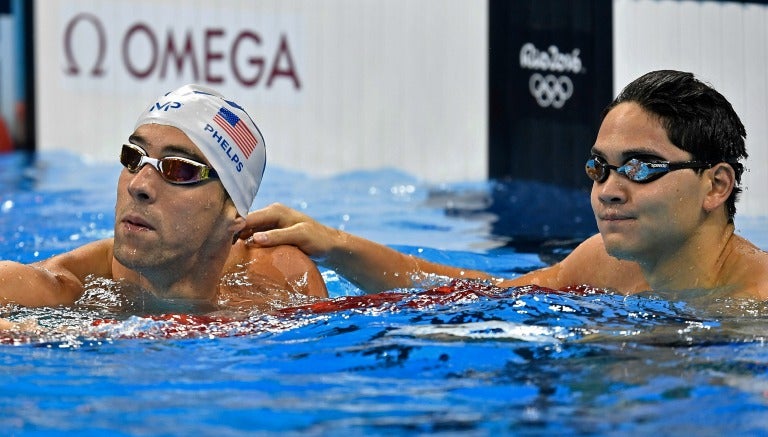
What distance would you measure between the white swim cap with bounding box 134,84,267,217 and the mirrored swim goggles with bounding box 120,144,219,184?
73 millimetres

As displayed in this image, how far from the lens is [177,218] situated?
3.41m

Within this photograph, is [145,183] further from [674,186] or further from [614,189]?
[674,186]

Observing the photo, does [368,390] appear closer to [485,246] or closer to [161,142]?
[161,142]

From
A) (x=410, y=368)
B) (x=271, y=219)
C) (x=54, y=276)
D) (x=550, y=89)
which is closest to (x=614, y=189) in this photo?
(x=410, y=368)

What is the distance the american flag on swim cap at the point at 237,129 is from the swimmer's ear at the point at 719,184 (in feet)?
4.59

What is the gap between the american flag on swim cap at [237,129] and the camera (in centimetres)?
359

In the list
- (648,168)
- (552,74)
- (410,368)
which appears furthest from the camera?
(552,74)

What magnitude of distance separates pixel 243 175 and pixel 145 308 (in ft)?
1.66

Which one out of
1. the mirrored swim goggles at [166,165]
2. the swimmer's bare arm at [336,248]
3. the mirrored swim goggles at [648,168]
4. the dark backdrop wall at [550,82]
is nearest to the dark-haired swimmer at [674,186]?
the mirrored swim goggles at [648,168]

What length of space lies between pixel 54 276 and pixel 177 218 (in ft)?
1.30

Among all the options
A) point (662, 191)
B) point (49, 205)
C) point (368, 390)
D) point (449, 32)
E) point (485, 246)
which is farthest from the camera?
point (449, 32)

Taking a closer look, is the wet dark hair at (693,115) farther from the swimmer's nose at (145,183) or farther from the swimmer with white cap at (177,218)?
the swimmer's nose at (145,183)

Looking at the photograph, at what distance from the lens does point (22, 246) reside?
5734mm

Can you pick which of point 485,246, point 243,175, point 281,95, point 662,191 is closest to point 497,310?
point 662,191
